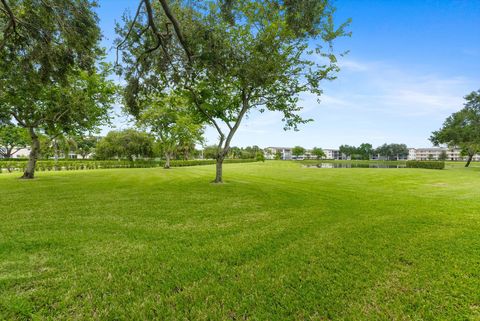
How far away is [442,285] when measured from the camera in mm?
2744

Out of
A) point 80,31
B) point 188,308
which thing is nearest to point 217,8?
point 80,31

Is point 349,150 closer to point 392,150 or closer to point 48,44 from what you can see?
point 392,150

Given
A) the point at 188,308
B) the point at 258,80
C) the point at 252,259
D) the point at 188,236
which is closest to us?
the point at 188,308

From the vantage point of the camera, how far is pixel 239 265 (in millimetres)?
3256

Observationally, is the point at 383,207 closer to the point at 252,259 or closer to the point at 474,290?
the point at 474,290

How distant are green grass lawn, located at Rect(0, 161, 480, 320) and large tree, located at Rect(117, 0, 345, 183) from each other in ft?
17.8

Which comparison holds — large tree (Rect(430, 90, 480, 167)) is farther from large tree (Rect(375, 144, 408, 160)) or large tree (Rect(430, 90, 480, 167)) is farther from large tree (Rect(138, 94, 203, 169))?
large tree (Rect(375, 144, 408, 160))

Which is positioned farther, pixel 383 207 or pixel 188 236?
pixel 383 207

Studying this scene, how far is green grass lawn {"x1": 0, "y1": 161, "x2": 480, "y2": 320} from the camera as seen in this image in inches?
91.8

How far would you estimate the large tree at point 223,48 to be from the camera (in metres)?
7.39

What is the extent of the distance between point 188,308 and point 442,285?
3.09m

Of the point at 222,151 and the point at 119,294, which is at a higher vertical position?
the point at 222,151

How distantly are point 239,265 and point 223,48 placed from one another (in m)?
6.75

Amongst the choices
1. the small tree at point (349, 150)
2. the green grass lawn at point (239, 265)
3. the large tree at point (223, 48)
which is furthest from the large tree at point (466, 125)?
the small tree at point (349, 150)
